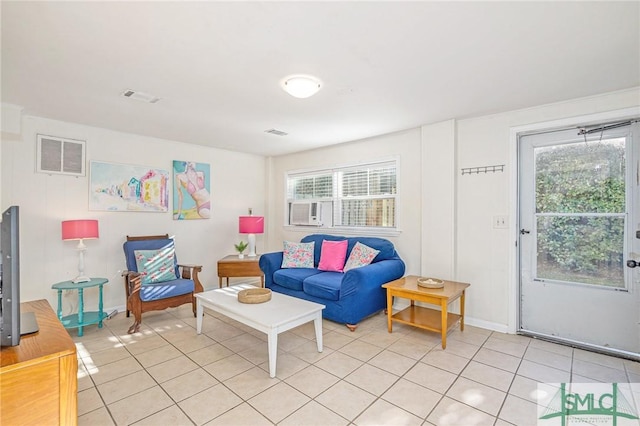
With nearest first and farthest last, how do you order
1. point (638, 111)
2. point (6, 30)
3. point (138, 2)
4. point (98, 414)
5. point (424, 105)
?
point (138, 2) < point (6, 30) < point (98, 414) < point (638, 111) < point (424, 105)

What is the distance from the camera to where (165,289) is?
335 cm

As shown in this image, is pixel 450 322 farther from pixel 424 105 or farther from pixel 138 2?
pixel 138 2

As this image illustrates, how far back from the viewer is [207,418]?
1.84 meters

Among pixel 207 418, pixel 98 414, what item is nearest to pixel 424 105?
pixel 207 418

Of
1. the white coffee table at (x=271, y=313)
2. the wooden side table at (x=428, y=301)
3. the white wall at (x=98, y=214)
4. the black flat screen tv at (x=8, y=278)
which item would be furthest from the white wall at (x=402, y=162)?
the black flat screen tv at (x=8, y=278)

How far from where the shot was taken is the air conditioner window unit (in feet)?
16.0

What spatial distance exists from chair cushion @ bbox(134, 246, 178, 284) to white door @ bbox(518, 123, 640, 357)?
397 centimetres

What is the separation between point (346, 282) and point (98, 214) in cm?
310

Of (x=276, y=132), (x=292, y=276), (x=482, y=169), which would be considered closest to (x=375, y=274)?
(x=292, y=276)

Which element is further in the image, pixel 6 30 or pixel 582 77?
pixel 582 77

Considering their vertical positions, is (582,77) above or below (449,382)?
above

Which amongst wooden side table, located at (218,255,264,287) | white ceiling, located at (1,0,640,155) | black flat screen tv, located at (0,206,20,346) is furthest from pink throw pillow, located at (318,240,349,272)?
black flat screen tv, located at (0,206,20,346)

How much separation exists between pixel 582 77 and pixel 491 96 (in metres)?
0.62

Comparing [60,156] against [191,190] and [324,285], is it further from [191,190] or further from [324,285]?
[324,285]
